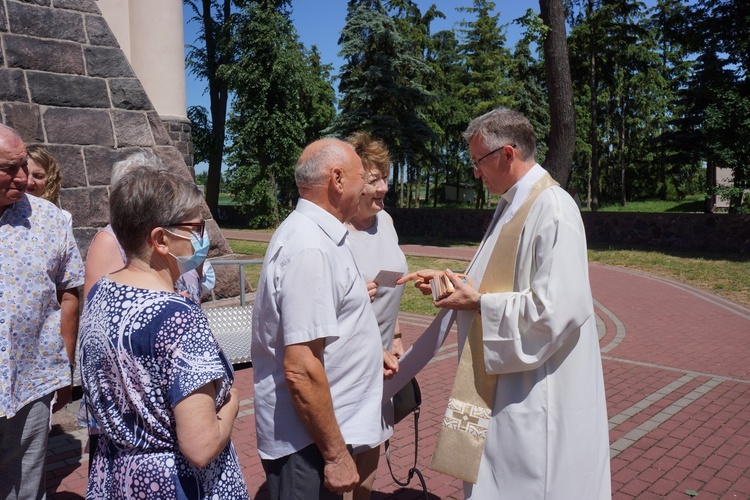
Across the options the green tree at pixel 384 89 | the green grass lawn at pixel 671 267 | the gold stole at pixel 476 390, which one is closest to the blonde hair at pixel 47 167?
the gold stole at pixel 476 390

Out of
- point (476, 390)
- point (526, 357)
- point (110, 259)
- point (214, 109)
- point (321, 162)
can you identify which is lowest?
Answer: point (476, 390)

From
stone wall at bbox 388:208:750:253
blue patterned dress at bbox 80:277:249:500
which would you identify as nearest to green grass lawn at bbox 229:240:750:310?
stone wall at bbox 388:208:750:253

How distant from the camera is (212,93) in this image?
114 ft

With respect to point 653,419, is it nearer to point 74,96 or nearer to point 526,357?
point 526,357

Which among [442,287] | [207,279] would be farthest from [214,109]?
[442,287]

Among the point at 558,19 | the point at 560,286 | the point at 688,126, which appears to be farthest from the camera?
the point at 688,126

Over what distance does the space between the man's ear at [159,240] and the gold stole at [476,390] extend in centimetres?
138

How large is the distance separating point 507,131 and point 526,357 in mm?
938

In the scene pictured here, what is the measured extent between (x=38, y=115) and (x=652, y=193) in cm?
4569

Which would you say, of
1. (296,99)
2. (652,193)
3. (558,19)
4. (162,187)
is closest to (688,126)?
(558,19)

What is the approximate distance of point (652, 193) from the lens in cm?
4500

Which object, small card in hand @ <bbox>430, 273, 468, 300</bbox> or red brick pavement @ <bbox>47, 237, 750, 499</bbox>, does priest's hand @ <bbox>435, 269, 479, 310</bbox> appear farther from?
red brick pavement @ <bbox>47, 237, 750, 499</bbox>

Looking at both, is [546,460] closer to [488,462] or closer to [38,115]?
[488,462]

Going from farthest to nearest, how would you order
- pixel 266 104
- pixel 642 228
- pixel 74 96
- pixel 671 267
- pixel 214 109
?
pixel 214 109
pixel 266 104
pixel 642 228
pixel 671 267
pixel 74 96
